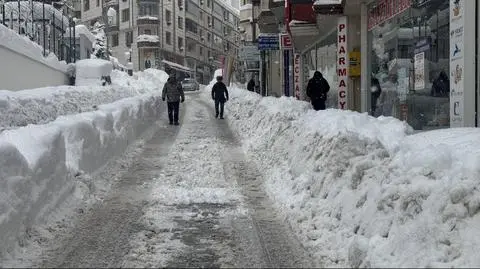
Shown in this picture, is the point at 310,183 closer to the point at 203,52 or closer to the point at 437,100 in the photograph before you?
the point at 437,100

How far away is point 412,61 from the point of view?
11836mm

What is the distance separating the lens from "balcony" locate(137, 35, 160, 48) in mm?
65125

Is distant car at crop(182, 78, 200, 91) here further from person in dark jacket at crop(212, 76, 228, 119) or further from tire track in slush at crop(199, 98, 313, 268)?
tire track in slush at crop(199, 98, 313, 268)

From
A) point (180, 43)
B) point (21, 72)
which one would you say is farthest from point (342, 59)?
point (180, 43)

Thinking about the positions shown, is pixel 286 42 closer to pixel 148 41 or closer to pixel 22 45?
pixel 22 45

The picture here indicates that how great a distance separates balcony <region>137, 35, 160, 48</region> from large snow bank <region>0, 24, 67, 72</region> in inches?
1754

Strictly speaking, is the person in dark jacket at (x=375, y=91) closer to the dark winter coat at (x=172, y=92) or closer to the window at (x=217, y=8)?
the dark winter coat at (x=172, y=92)

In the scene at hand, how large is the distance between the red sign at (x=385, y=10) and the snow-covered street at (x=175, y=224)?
4.91m

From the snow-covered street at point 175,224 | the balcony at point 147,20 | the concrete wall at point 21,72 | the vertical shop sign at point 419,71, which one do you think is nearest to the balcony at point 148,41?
the balcony at point 147,20

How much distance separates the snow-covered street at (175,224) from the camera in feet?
17.3

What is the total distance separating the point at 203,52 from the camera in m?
87.4

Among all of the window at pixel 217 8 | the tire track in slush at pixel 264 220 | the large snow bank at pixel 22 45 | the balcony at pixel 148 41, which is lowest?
the tire track in slush at pixel 264 220

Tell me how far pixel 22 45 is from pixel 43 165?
35.8ft

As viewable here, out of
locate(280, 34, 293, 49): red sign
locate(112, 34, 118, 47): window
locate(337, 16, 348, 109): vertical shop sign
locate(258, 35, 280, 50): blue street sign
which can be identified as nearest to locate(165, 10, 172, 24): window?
locate(112, 34, 118, 47): window
